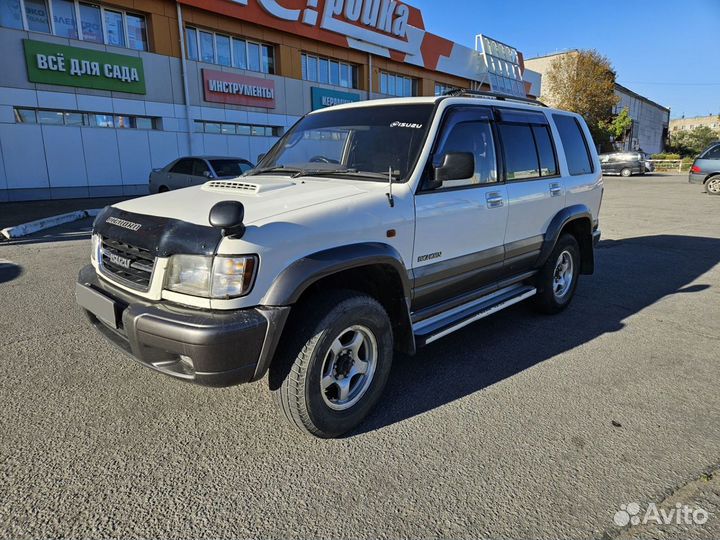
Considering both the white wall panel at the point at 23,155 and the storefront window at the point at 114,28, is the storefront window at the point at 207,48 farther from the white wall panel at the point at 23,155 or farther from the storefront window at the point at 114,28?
the white wall panel at the point at 23,155

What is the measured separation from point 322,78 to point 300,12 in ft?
11.0

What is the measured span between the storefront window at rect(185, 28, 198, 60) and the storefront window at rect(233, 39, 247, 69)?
1694mm

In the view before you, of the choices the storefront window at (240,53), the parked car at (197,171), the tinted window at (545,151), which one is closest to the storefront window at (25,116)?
the parked car at (197,171)

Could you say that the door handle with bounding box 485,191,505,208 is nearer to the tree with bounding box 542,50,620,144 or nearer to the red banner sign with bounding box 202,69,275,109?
the red banner sign with bounding box 202,69,275,109

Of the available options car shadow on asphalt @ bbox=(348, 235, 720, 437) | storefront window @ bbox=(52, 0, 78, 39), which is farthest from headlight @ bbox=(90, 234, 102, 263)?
storefront window @ bbox=(52, 0, 78, 39)

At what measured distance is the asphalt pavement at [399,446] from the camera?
2084mm

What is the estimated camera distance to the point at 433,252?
3209 mm

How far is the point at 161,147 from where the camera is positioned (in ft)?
56.8

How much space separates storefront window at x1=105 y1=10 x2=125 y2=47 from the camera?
15.8m

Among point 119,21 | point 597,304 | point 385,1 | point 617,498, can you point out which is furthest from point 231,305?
point 385,1

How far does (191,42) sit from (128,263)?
18.3 m

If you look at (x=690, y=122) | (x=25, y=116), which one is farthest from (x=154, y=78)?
(x=690, y=122)

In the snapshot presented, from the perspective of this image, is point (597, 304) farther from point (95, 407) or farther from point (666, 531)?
point (95, 407)

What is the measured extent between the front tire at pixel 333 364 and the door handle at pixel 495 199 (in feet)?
4.81
